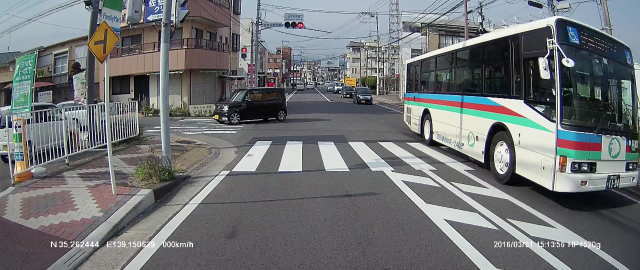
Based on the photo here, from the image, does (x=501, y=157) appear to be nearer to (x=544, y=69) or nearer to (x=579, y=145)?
(x=579, y=145)

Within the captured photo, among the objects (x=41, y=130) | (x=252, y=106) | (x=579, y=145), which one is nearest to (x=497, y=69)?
(x=579, y=145)

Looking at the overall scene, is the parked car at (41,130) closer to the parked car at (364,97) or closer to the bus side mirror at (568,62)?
the bus side mirror at (568,62)

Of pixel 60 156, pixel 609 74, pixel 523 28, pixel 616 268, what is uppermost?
pixel 523 28

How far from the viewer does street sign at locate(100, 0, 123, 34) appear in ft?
23.1

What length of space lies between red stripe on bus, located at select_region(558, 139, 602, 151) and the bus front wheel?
722cm

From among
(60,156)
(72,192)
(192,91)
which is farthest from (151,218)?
(192,91)

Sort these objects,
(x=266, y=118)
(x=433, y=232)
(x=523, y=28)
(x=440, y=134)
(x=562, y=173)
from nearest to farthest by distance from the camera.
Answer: (x=433, y=232)
(x=562, y=173)
(x=523, y=28)
(x=440, y=134)
(x=266, y=118)

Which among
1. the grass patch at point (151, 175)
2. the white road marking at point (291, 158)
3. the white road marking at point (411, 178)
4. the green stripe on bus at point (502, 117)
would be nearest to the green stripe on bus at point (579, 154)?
the green stripe on bus at point (502, 117)

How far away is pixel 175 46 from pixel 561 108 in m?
26.2

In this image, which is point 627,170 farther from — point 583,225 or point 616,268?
point 616,268

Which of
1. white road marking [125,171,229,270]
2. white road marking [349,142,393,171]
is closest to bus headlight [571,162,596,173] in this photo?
white road marking [349,142,393,171]

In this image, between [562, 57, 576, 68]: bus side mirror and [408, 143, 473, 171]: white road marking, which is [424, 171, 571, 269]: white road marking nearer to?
[408, 143, 473, 171]: white road marking

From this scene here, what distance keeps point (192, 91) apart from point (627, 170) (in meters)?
27.4

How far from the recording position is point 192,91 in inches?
1202
